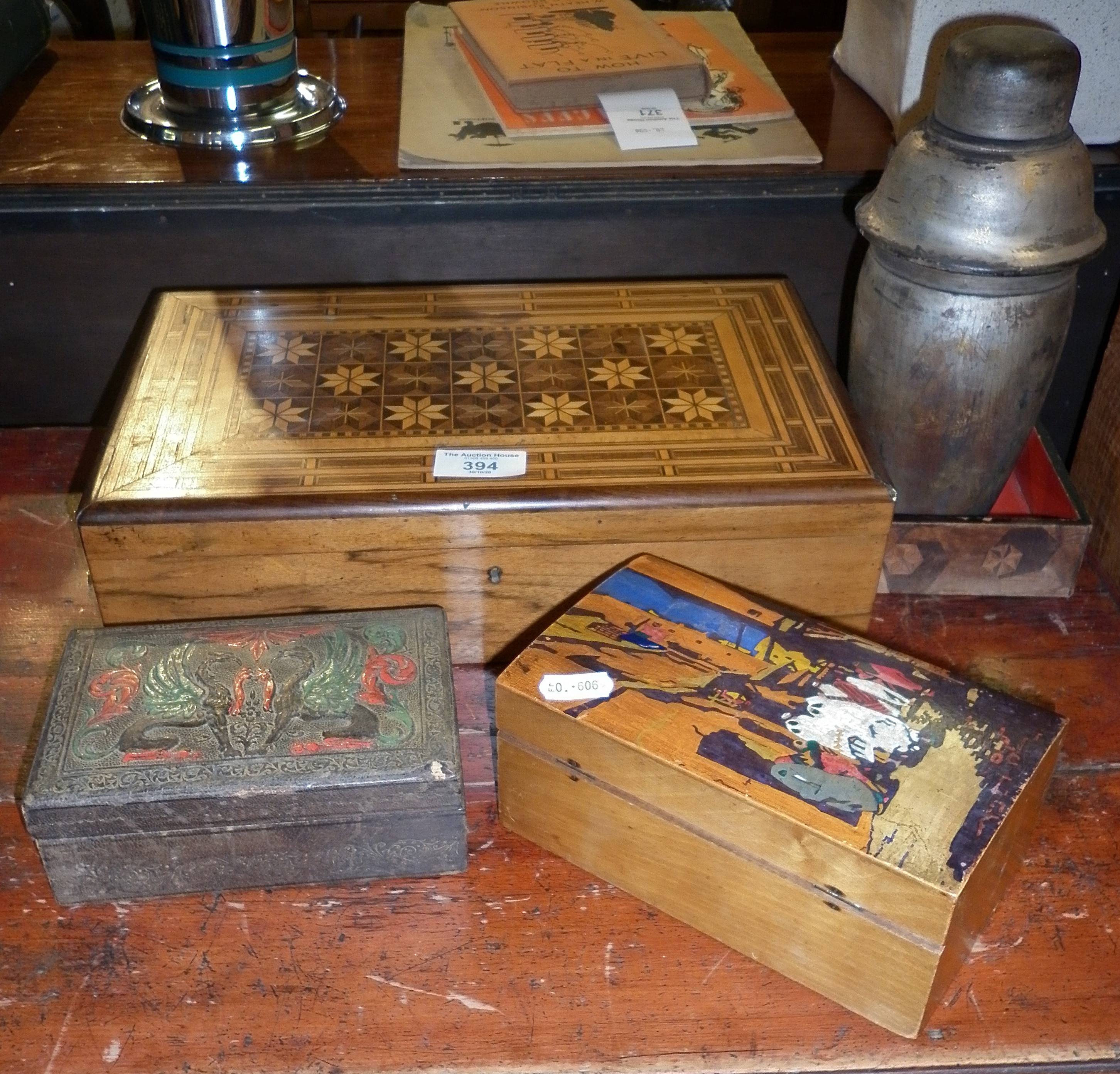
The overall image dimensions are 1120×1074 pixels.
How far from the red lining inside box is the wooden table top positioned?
11.7 inches

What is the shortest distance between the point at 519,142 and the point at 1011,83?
0.49 metres

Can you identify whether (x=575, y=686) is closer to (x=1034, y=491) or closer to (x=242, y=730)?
(x=242, y=730)

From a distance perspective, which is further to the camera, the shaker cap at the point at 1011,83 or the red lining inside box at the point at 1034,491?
the red lining inside box at the point at 1034,491

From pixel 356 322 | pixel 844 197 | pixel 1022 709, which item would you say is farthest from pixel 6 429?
pixel 1022 709

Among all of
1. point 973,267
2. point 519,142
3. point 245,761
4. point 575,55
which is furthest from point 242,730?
point 575,55

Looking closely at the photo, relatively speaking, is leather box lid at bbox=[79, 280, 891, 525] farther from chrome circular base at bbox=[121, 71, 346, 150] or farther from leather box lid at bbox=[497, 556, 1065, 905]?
chrome circular base at bbox=[121, 71, 346, 150]

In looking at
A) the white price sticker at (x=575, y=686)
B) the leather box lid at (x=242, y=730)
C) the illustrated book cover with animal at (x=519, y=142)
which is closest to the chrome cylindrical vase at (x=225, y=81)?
the illustrated book cover with animal at (x=519, y=142)

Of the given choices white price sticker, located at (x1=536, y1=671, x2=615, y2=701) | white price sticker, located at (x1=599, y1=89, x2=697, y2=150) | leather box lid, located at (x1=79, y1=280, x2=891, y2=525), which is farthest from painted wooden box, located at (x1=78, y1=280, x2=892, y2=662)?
white price sticker, located at (x1=599, y1=89, x2=697, y2=150)

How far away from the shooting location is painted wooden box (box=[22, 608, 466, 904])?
681 millimetres

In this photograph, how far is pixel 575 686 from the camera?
0.71 metres

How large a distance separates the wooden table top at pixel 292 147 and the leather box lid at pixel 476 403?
16 centimetres

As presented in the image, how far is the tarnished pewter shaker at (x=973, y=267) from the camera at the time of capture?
0.81 m

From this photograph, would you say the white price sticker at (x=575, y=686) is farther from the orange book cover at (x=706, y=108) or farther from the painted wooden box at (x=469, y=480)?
the orange book cover at (x=706, y=108)

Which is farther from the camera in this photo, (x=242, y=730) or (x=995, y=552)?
(x=995, y=552)
